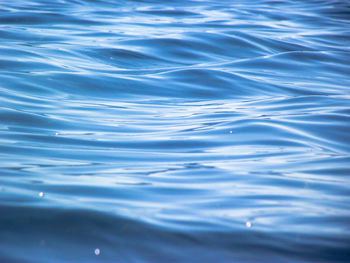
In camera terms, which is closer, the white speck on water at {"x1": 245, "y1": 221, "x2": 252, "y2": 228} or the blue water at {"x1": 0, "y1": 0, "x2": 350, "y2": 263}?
the blue water at {"x1": 0, "y1": 0, "x2": 350, "y2": 263}

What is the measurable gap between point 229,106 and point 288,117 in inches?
29.7

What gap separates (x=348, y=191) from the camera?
279 cm

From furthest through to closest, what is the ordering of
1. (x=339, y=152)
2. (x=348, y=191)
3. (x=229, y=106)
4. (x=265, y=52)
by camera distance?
1. (x=265, y=52)
2. (x=229, y=106)
3. (x=339, y=152)
4. (x=348, y=191)

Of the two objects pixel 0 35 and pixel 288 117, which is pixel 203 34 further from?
pixel 288 117

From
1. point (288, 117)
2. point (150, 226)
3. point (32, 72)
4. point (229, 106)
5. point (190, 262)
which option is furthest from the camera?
point (32, 72)

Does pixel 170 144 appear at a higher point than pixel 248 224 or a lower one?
lower

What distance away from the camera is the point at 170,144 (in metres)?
3.81

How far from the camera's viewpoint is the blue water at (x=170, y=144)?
2.20 metres

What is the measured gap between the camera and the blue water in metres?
2.20

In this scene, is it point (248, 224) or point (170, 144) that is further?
point (170, 144)

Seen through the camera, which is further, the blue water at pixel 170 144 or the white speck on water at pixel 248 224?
the white speck on water at pixel 248 224

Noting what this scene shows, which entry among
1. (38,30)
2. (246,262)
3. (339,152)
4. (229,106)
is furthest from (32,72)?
(246,262)

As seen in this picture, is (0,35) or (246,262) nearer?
(246,262)

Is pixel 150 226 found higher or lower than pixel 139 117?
higher
